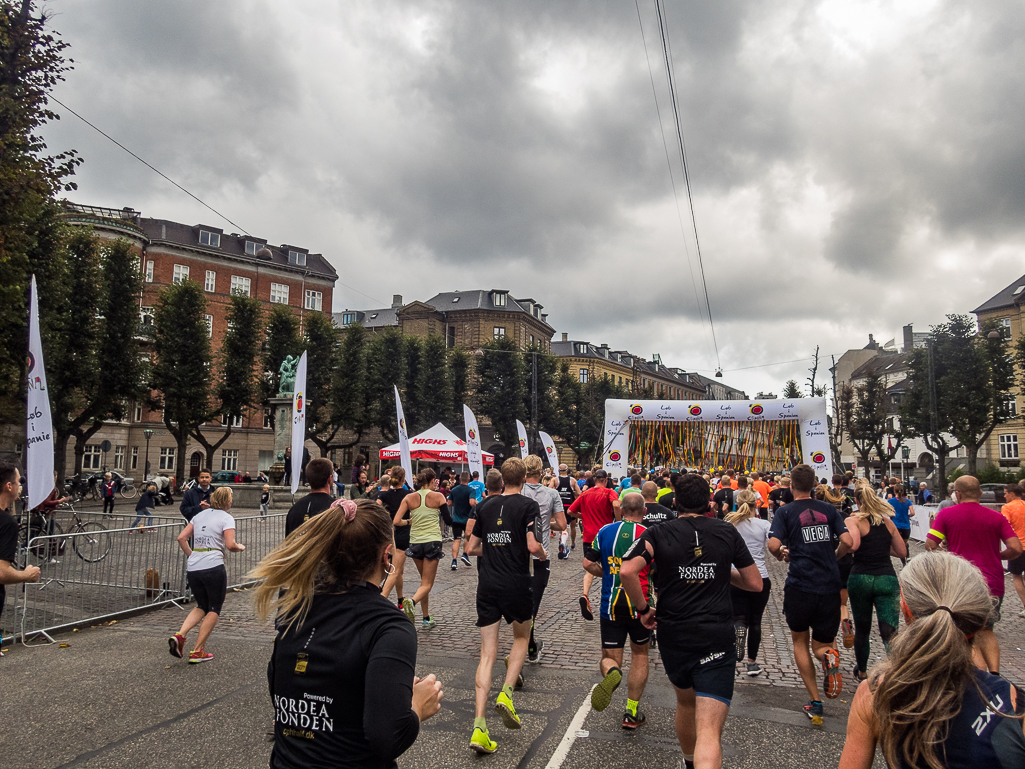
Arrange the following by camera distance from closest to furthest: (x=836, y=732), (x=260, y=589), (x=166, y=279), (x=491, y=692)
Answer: (x=260, y=589) → (x=836, y=732) → (x=491, y=692) → (x=166, y=279)

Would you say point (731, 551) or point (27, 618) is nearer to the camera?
point (731, 551)

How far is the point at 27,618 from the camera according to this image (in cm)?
779

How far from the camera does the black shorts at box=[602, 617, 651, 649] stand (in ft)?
16.6

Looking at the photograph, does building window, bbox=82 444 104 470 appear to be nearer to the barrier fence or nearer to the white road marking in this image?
the barrier fence

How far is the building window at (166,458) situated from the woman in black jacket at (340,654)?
53.4 m

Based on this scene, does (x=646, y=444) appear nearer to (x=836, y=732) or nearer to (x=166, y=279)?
(x=836, y=732)

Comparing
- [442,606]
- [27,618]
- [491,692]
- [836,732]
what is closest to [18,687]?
[27,618]

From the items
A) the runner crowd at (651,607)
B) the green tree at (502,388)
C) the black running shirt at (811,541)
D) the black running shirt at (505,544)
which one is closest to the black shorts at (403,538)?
the runner crowd at (651,607)

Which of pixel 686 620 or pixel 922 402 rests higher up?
pixel 922 402

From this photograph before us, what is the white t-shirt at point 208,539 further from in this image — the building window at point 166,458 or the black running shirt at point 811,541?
the building window at point 166,458

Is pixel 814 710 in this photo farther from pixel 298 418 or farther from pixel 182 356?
pixel 182 356

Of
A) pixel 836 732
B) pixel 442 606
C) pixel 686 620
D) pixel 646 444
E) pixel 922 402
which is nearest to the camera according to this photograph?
pixel 686 620

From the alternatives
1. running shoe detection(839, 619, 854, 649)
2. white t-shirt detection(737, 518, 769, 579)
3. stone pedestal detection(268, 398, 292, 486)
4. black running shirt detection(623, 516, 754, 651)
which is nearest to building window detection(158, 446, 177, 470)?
stone pedestal detection(268, 398, 292, 486)

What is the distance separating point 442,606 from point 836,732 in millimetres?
5609
